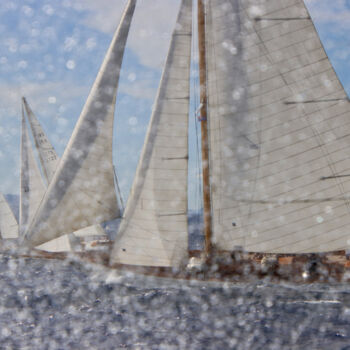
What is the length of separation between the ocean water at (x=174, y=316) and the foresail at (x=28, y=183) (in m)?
11.4

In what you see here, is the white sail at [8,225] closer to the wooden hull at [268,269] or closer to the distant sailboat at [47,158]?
the distant sailboat at [47,158]

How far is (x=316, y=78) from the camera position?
19156mm

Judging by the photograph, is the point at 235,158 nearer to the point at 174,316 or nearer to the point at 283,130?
the point at 283,130

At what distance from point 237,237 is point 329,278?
152 inches

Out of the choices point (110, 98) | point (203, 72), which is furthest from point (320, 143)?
point (110, 98)

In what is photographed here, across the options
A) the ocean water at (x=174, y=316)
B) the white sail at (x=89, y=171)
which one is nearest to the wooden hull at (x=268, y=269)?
the ocean water at (x=174, y=316)

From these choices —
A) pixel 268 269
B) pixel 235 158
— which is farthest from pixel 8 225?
pixel 235 158

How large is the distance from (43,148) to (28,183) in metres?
3.55

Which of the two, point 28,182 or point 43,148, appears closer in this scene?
point 43,148

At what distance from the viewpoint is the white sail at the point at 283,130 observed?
19094mm

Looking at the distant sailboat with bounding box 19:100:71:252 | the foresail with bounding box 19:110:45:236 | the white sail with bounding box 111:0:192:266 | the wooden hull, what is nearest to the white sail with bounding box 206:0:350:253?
the wooden hull

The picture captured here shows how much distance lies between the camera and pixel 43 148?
3581cm

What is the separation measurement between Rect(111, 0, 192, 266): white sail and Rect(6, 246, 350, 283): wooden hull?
0.95 metres

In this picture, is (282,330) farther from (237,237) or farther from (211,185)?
(211,185)
